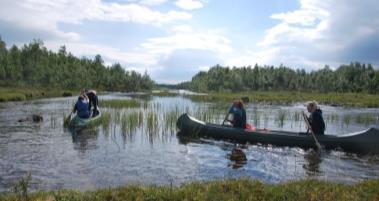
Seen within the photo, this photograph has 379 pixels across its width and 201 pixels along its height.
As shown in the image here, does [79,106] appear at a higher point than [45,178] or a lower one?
higher

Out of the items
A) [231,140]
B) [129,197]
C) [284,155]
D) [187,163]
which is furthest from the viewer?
Result: [231,140]

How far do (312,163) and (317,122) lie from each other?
3841 mm

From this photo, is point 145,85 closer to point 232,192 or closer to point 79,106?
point 79,106

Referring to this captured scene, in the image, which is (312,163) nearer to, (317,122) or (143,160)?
(317,122)

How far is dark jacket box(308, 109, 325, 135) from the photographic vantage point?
1853 cm

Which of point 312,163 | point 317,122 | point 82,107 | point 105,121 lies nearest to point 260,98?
point 105,121

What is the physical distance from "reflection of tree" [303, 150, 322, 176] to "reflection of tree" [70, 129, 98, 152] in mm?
9275

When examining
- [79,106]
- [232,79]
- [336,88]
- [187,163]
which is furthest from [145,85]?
[187,163]

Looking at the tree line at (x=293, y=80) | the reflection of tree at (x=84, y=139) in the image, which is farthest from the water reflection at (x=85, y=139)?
the tree line at (x=293, y=80)

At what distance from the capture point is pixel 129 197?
817 centimetres

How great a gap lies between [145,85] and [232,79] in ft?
131

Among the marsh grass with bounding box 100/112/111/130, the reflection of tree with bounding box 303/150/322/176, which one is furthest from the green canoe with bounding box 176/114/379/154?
the marsh grass with bounding box 100/112/111/130

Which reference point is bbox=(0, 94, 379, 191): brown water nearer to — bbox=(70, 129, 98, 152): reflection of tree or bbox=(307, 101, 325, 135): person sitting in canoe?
bbox=(70, 129, 98, 152): reflection of tree

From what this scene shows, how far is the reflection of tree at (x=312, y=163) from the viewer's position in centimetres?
1395
